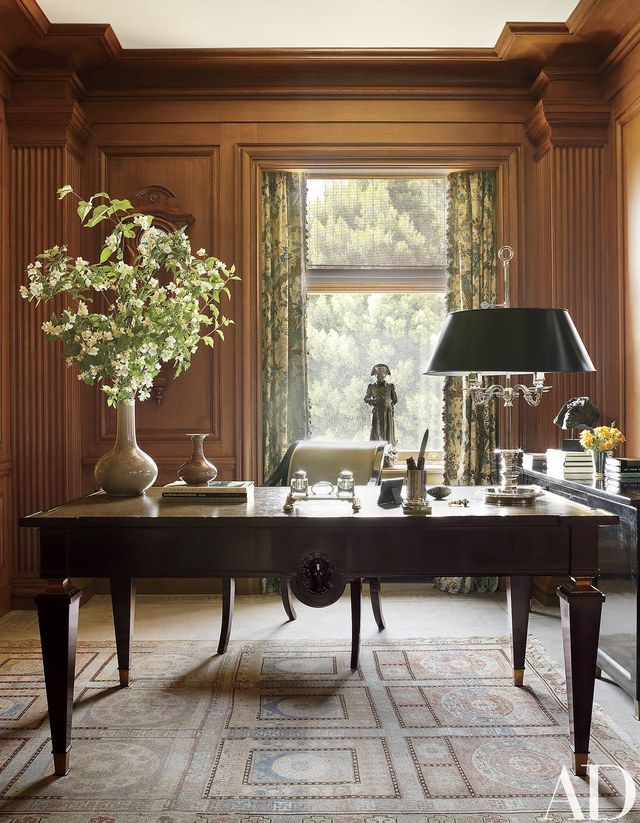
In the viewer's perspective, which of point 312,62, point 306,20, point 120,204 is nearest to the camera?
point 120,204

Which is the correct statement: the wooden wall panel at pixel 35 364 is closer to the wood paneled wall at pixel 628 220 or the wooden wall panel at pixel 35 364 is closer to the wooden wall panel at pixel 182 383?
the wooden wall panel at pixel 182 383

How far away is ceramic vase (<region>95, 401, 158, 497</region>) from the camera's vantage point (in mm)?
2762

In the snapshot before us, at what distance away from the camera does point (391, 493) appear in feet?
8.42

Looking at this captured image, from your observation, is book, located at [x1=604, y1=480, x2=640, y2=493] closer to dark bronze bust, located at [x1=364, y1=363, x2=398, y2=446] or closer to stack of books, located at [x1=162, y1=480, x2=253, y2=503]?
stack of books, located at [x1=162, y1=480, x2=253, y2=503]

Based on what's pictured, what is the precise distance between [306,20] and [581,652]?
3.68 m

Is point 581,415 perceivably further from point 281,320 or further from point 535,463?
point 281,320

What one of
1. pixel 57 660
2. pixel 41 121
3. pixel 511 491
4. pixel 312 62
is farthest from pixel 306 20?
pixel 57 660

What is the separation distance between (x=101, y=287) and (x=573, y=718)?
222 centimetres

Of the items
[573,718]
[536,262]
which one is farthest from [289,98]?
[573,718]

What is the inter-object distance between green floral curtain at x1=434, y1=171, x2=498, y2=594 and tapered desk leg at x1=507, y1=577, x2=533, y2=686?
1.66 metres

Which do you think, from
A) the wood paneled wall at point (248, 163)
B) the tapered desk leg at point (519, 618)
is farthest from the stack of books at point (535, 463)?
the tapered desk leg at point (519, 618)

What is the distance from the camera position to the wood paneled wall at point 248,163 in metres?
4.40

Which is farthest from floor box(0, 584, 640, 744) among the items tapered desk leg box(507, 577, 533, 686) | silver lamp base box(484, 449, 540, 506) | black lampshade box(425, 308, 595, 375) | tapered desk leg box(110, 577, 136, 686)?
black lampshade box(425, 308, 595, 375)

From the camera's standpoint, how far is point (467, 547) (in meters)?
2.32
